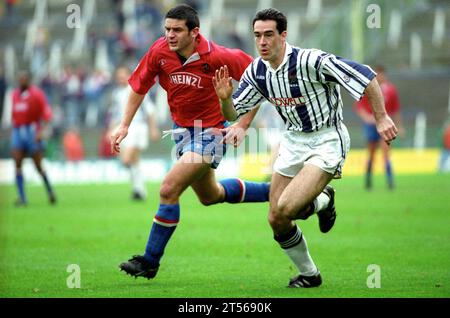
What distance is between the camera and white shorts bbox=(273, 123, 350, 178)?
28.3ft

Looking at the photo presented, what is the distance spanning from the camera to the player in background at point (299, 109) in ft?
27.7

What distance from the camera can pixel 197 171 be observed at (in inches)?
372

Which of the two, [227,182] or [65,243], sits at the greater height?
[227,182]

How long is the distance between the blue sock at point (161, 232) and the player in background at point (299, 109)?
3.03 feet

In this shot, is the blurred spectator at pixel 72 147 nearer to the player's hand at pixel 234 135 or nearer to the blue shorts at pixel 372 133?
the blue shorts at pixel 372 133

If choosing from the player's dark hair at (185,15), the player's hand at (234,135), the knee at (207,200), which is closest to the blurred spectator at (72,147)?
the knee at (207,200)

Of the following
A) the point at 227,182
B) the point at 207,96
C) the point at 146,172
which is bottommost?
the point at 146,172

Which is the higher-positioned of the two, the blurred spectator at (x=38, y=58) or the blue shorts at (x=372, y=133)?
the blurred spectator at (x=38, y=58)

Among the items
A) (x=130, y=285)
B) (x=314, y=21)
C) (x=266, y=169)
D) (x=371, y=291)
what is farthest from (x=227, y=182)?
(x=314, y=21)

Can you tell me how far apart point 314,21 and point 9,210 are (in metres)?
18.8

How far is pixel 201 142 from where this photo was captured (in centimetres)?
965

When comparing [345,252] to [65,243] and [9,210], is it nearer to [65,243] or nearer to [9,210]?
[65,243]

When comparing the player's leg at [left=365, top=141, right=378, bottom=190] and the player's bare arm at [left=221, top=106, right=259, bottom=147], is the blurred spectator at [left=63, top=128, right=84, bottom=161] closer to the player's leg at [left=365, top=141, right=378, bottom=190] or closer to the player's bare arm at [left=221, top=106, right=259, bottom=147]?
the player's leg at [left=365, top=141, right=378, bottom=190]

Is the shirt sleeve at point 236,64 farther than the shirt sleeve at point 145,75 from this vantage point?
Yes
